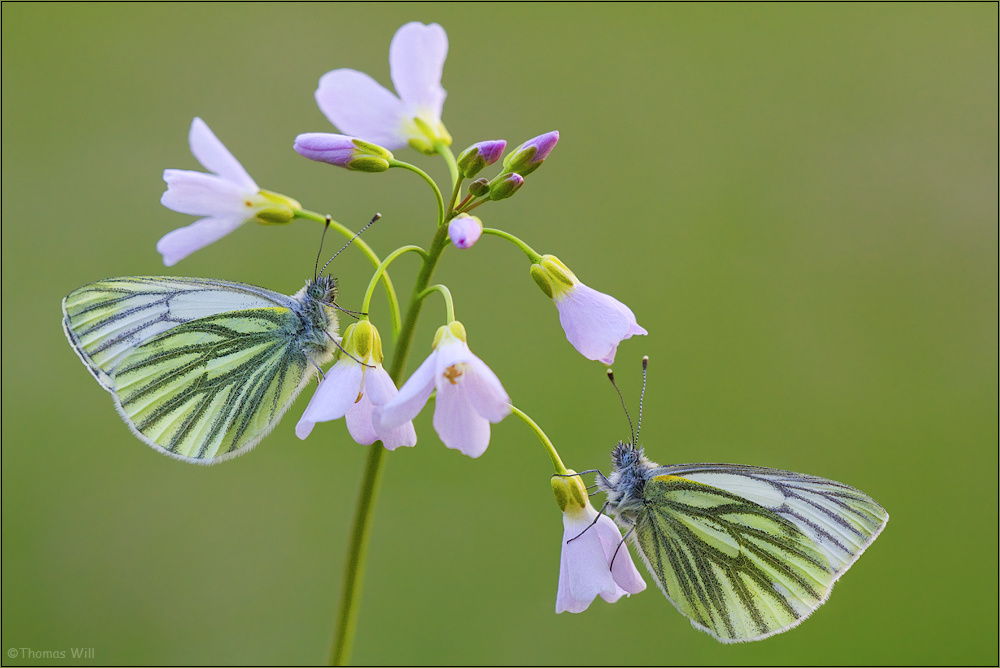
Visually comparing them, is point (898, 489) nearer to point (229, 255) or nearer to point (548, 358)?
point (548, 358)

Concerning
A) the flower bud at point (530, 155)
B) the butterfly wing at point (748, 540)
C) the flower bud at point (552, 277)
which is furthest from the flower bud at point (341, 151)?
the butterfly wing at point (748, 540)

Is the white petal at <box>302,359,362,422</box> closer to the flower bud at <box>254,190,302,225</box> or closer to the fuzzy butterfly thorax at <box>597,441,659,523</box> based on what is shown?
the flower bud at <box>254,190,302,225</box>

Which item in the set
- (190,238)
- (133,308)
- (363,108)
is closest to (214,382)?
(133,308)

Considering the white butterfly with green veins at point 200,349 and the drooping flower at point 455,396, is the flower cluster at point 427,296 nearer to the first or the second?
the drooping flower at point 455,396

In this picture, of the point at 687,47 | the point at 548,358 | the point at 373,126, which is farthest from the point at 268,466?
the point at 687,47

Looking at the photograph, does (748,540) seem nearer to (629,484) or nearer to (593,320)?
(629,484)

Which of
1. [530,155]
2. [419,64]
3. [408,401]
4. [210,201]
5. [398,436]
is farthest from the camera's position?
[419,64]

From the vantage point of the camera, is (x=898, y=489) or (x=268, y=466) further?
(x=898, y=489)
